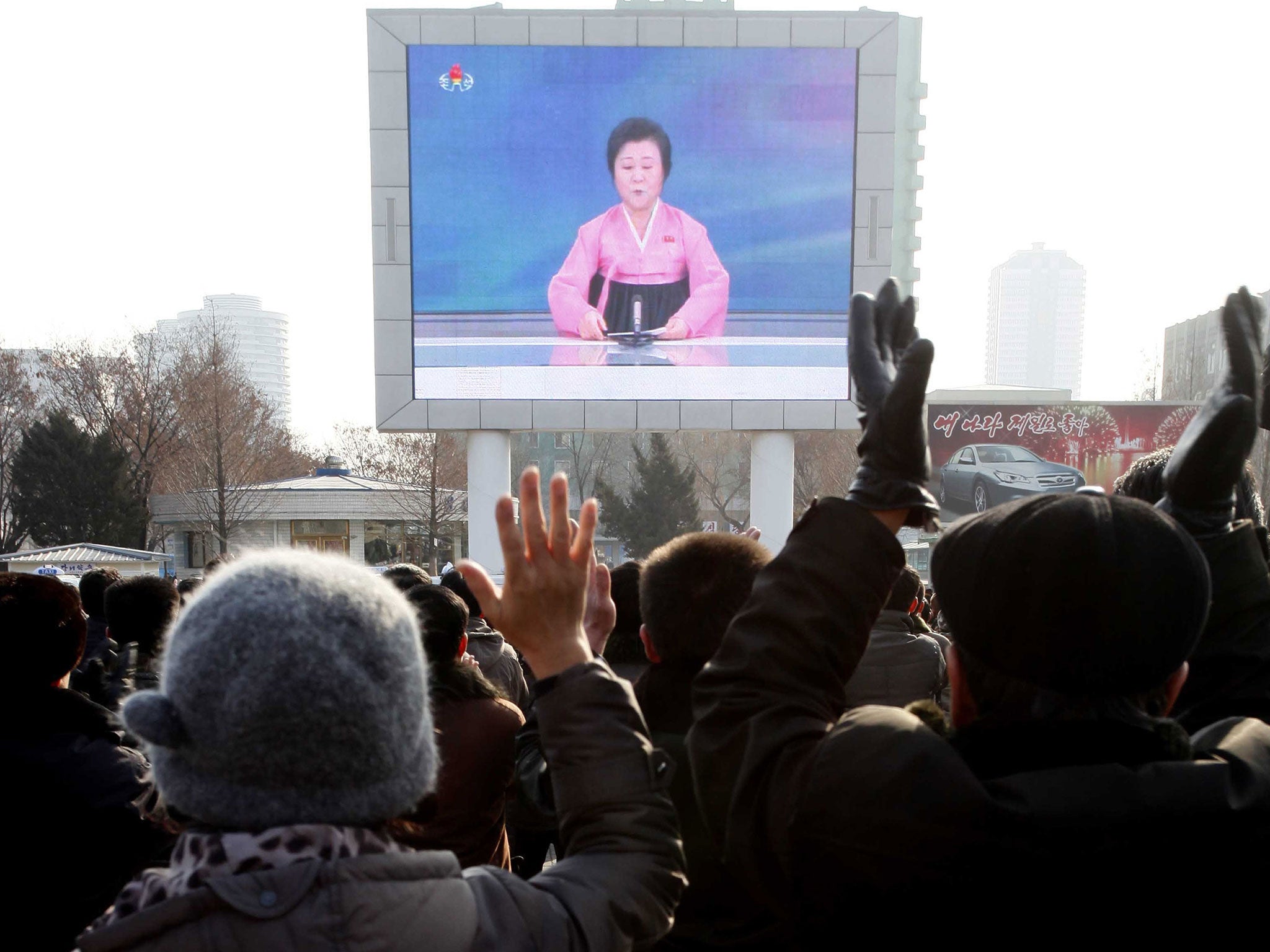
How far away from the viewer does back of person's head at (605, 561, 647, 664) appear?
132 inches

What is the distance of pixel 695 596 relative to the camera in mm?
2273

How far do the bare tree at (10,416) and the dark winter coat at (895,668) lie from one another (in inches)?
1292

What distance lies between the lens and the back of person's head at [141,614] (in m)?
4.32

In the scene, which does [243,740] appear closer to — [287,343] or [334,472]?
[334,472]

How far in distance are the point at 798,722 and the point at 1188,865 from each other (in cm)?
47

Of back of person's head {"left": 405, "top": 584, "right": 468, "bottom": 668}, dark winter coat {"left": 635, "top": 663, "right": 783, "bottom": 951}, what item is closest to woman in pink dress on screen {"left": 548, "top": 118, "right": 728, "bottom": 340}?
back of person's head {"left": 405, "top": 584, "right": 468, "bottom": 668}

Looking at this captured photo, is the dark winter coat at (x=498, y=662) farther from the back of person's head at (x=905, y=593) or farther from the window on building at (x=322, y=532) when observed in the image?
the window on building at (x=322, y=532)

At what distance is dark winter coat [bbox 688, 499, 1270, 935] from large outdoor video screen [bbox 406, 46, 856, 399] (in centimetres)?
1645

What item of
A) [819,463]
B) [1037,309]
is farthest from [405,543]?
[1037,309]

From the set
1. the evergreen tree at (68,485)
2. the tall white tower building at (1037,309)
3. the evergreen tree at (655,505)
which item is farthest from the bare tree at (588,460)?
the tall white tower building at (1037,309)

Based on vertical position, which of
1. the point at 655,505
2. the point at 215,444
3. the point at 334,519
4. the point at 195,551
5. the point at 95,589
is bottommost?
the point at 195,551

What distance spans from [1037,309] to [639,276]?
453ft

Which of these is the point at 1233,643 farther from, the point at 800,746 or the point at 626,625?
the point at 626,625

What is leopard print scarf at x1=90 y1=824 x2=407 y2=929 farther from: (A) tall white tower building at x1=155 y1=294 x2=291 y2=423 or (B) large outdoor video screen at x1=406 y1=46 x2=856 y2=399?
(A) tall white tower building at x1=155 y1=294 x2=291 y2=423
